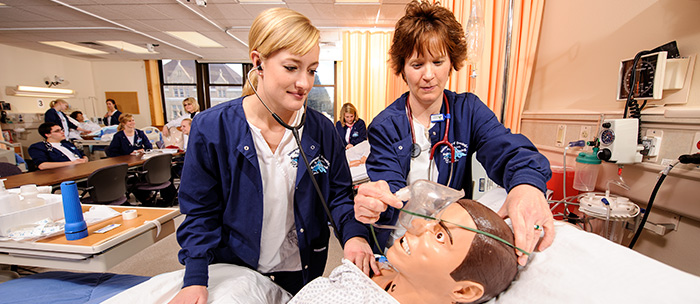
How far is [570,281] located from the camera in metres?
0.76

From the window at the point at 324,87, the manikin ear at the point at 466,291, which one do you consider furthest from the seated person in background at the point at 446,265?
the window at the point at 324,87

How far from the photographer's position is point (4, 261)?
54.8 inches

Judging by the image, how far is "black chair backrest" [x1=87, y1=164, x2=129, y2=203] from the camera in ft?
8.89

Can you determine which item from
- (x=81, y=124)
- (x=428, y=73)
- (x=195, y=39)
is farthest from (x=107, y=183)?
(x=81, y=124)

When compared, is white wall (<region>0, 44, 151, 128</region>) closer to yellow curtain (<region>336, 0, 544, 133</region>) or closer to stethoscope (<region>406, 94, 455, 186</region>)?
yellow curtain (<region>336, 0, 544, 133</region>)

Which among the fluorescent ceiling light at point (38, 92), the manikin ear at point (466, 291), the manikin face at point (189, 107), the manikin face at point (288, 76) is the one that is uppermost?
the fluorescent ceiling light at point (38, 92)

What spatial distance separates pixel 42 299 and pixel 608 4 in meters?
2.89

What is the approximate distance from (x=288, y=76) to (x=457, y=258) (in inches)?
29.4

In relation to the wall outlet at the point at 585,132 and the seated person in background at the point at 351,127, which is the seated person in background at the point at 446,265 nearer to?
the wall outlet at the point at 585,132

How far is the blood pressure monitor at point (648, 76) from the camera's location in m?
1.16

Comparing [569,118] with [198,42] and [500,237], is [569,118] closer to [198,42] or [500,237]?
[500,237]

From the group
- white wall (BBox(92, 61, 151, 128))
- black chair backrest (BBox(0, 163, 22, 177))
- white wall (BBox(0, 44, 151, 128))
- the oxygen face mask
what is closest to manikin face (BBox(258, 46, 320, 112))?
the oxygen face mask

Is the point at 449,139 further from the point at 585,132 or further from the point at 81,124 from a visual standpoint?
Result: the point at 81,124

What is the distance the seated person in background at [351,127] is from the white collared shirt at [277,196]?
3.83 m
